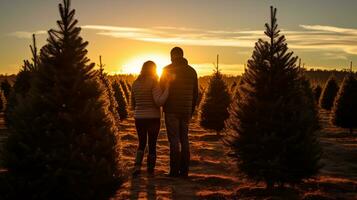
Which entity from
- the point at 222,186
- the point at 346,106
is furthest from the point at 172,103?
the point at 346,106

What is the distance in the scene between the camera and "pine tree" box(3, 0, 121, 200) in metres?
6.92

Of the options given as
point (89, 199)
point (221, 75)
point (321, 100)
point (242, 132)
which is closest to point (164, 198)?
point (242, 132)

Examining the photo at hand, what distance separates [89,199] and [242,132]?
4.04m

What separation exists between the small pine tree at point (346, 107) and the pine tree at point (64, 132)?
20.3 metres

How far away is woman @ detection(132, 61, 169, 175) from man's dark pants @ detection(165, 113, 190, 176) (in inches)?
13.6

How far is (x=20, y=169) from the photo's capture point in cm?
701

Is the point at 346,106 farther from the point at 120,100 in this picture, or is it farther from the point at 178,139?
the point at 178,139

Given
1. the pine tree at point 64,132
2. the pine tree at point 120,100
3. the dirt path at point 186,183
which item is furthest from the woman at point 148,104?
the pine tree at point 120,100

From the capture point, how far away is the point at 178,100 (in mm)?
11352

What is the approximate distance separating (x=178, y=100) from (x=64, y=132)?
4.56 m

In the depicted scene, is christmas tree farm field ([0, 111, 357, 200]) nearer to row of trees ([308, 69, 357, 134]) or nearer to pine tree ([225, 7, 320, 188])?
pine tree ([225, 7, 320, 188])

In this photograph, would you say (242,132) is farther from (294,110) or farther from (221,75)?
(221,75)

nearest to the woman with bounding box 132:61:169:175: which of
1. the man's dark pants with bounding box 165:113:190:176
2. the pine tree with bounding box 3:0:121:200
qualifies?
the man's dark pants with bounding box 165:113:190:176

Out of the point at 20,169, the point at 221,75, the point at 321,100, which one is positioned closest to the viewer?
the point at 20,169
